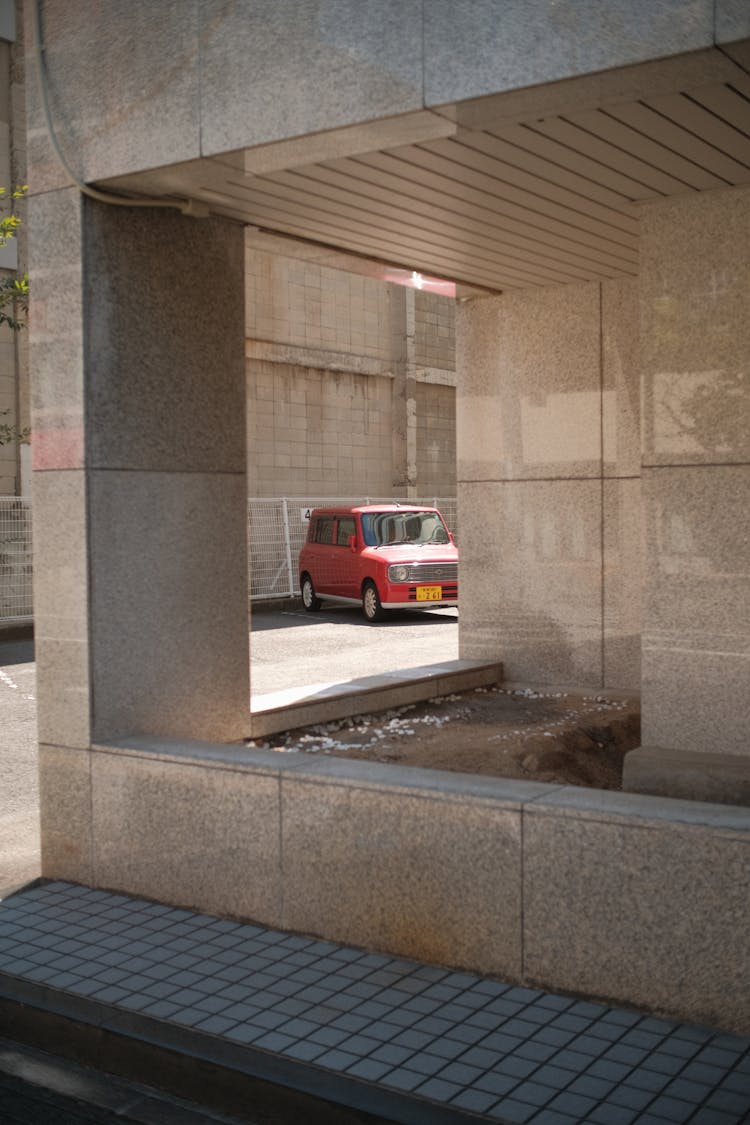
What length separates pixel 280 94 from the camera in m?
5.15

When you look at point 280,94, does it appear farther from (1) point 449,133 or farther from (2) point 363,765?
(2) point 363,765

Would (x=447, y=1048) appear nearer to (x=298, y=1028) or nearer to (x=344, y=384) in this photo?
(x=298, y=1028)

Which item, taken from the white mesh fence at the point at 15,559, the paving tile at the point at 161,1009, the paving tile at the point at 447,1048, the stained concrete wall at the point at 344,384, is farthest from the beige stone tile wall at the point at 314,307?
the paving tile at the point at 447,1048

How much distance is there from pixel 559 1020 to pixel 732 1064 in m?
0.63

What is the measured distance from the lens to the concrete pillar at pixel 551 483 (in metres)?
9.31

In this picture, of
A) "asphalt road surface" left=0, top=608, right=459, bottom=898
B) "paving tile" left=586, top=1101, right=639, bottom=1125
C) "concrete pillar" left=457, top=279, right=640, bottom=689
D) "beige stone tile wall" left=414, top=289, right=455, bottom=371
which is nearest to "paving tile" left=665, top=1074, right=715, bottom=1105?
"paving tile" left=586, top=1101, right=639, bottom=1125

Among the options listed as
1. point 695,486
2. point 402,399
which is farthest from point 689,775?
point 402,399

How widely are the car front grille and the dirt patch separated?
9.67 meters

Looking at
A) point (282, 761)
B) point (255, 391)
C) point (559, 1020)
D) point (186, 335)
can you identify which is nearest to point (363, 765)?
point (282, 761)

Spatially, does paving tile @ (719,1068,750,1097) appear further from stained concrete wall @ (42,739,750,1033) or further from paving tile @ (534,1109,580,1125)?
paving tile @ (534,1109,580,1125)

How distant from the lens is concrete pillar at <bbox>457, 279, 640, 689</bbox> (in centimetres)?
931

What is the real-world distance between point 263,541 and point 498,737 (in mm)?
14936

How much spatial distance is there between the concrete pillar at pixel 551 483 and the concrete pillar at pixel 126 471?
11.6 ft

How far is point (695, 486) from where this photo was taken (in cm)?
655
